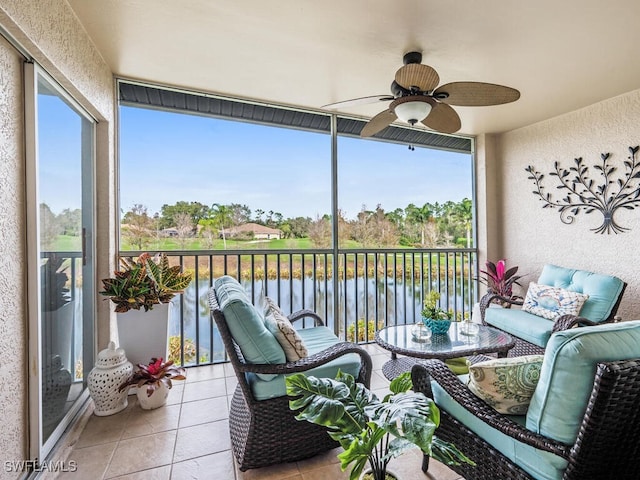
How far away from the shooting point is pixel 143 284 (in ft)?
7.68

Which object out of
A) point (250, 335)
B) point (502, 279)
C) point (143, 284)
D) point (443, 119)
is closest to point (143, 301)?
point (143, 284)

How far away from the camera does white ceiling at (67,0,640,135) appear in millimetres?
1919

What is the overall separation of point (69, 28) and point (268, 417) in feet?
8.11

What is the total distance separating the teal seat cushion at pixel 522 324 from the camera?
9.17 ft

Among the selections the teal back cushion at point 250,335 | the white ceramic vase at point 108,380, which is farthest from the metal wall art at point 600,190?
the white ceramic vase at point 108,380

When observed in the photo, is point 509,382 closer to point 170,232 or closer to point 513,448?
point 513,448

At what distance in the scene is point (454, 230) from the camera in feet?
14.0

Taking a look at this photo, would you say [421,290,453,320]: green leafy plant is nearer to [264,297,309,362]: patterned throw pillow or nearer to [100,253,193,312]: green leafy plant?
[264,297,309,362]: patterned throw pillow

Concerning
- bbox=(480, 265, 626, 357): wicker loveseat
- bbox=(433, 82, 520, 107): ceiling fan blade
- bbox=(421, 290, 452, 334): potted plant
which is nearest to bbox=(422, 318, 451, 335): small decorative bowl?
bbox=(421, 290, 452, 334): potted plant

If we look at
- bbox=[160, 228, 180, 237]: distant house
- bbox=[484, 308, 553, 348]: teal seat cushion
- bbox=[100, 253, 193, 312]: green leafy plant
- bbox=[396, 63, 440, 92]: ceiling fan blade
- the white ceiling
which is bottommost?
bbox=[484, 308, 553, 348]: teal seat cushion

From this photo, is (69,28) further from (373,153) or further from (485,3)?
(373,153)

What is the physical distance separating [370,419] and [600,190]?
366cm

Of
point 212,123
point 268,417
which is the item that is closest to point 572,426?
point 268,417

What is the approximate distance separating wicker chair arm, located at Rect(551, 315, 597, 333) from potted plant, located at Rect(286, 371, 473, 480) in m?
2.15
